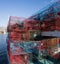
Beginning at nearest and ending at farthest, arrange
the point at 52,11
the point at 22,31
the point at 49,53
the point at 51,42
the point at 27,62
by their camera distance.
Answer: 1. the point at 27,62
2. the point at 49,53
3. the point at 51,42
4. the point at 52,11
5. the point at 22,31

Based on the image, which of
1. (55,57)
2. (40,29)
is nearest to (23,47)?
(55,57)

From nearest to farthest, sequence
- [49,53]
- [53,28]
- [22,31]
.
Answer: [49,53]
[53,28]
[22,31]

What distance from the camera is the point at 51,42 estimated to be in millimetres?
14094

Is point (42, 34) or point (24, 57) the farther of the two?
point (42, 34)

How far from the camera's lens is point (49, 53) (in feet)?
43.0

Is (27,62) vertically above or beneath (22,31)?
beneath

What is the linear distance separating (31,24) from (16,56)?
6703 millimetres

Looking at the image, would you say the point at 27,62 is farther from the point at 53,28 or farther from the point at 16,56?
the point at 53,28

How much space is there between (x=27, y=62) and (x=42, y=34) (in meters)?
5.98

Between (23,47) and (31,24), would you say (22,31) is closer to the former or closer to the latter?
(31,24)

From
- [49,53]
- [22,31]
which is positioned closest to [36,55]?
[49,53]

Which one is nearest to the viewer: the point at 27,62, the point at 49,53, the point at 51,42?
the point at 27,62

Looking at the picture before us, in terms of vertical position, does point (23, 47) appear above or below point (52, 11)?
below

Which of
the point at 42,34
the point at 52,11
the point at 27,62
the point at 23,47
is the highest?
the point at 52,11
